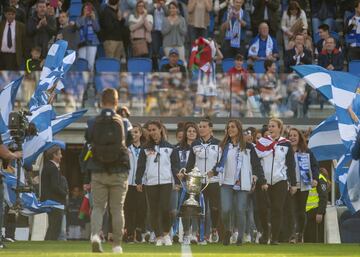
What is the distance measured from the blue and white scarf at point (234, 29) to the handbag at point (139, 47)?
181 cm

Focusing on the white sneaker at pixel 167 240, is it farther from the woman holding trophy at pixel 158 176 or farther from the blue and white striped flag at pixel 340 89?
the blue and white striped flag at pixel 340 89

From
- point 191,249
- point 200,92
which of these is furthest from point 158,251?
point 200,92

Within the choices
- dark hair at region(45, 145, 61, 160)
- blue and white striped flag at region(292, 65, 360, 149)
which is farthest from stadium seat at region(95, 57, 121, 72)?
dark hair at region(45, 145, 61, 160)

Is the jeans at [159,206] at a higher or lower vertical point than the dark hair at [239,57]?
lower

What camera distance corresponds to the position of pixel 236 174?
24547mm

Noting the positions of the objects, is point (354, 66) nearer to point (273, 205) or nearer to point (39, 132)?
point (273, 205)

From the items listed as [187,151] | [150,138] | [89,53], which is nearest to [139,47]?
[89,53]

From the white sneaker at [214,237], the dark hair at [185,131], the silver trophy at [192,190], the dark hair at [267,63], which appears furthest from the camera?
the dark hair at [267,63]

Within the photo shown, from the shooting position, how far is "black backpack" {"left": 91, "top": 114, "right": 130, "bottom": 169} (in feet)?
64.2

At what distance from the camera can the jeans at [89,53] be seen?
35.7 meters

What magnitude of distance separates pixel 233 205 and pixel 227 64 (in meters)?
10.9

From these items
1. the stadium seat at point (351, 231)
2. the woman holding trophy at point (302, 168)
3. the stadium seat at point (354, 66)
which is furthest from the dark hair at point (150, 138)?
the stadium seat at point (354, 66)

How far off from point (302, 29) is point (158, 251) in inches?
604

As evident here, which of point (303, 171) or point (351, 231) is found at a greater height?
point (303, 171)
